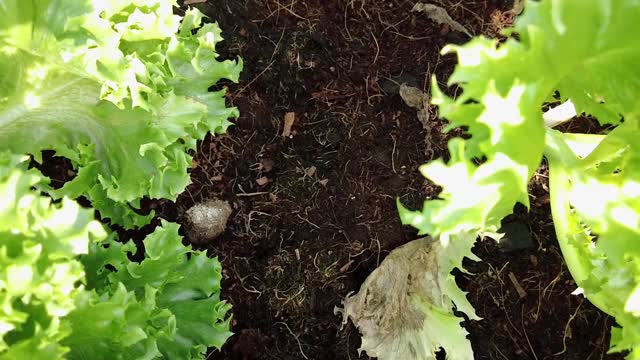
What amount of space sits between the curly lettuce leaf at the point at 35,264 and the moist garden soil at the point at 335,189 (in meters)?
1.18

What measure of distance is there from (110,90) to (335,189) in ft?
3.70

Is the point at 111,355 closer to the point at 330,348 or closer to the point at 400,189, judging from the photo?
the point at 330,348

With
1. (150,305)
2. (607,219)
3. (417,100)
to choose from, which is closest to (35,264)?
(150,305)

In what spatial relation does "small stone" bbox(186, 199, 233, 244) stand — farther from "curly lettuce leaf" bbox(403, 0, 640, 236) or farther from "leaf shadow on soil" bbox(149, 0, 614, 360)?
"curly lettuce leaf" bbox(403, 0, 640, 236)

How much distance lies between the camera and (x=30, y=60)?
2277 mm

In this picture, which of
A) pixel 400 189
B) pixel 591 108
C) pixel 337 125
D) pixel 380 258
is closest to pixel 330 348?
pixel 380 258

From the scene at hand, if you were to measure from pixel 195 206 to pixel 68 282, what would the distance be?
1.19 metres

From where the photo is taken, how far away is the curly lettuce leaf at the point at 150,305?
6.78ft

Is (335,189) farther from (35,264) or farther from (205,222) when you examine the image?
(35,264)

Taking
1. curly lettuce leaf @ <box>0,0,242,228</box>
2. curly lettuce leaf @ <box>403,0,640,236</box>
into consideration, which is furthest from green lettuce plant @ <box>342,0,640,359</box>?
curly lettuce leaf @ <box>0,0,242,228</box>

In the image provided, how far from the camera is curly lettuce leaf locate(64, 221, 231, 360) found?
207 cm

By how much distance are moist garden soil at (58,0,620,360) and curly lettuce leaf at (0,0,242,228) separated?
1.68ft

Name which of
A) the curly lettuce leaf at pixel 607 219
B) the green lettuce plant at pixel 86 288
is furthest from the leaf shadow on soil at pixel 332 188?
the curly lettuce leaf at pixel 607 219

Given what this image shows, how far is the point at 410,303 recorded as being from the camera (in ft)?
9.85
